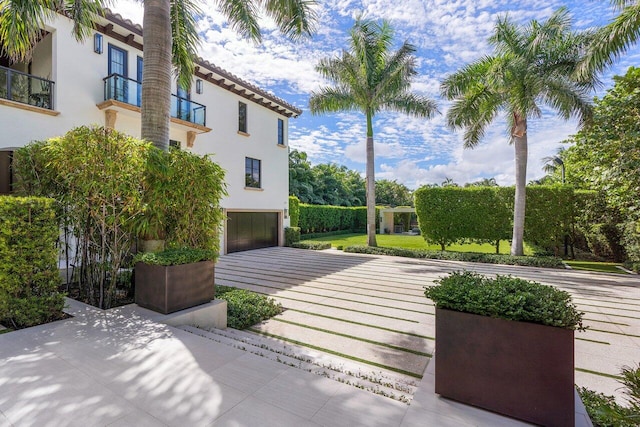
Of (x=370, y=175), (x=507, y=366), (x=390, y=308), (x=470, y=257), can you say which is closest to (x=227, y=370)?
(x=507, y=366)

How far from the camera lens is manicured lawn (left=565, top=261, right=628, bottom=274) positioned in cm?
987

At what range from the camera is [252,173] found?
575 inches

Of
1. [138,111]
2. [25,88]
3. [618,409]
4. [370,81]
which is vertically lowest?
[618,409]

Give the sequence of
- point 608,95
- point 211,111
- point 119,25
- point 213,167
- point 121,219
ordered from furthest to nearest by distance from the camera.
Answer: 1. point 211,111
2. point 119,25
3. point 608,95
4. point 213,167
5. point 121,219

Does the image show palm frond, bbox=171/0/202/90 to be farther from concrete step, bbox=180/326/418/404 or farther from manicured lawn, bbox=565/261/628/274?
manicured lawn, bbox=565/261/628/274

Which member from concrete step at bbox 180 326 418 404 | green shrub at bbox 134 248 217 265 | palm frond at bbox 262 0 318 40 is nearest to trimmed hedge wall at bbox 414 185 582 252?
palm frond at bbox 262 0 318 40

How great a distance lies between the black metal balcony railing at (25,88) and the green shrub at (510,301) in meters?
10.7

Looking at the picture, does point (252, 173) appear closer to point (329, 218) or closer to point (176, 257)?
point (329, 218)

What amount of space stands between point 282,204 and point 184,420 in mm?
14480

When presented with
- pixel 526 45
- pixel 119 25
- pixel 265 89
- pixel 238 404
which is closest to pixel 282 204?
pixel 265 89

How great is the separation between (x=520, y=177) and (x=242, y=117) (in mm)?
12079

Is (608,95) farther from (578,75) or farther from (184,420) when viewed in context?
(184,420)

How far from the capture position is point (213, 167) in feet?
16.5

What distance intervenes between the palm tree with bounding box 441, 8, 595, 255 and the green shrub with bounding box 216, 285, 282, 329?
1013cm
